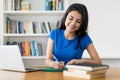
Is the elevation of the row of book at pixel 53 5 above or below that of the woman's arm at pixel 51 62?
above

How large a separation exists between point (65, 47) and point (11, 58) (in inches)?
28.2

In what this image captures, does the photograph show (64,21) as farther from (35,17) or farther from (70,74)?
(35,17)

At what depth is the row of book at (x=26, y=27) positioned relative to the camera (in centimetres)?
388

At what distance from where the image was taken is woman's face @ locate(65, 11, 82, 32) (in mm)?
2324

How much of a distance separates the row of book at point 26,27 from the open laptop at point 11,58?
1870 millimetres

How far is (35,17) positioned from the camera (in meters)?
4.01

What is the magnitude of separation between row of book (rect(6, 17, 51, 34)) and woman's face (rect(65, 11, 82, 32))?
154cm

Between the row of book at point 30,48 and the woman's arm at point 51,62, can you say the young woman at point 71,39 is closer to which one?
the woman's arm at point 51,62

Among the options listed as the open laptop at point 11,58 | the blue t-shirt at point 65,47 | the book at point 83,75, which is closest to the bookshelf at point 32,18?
the blue t-shirt at point 65,47

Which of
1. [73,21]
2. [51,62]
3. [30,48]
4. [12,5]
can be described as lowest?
[30,48]

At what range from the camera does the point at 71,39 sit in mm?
2523

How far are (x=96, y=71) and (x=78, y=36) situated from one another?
835 millimetres

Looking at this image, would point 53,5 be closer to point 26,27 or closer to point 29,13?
point 29,13

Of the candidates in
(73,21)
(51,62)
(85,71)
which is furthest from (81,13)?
(85,71)
